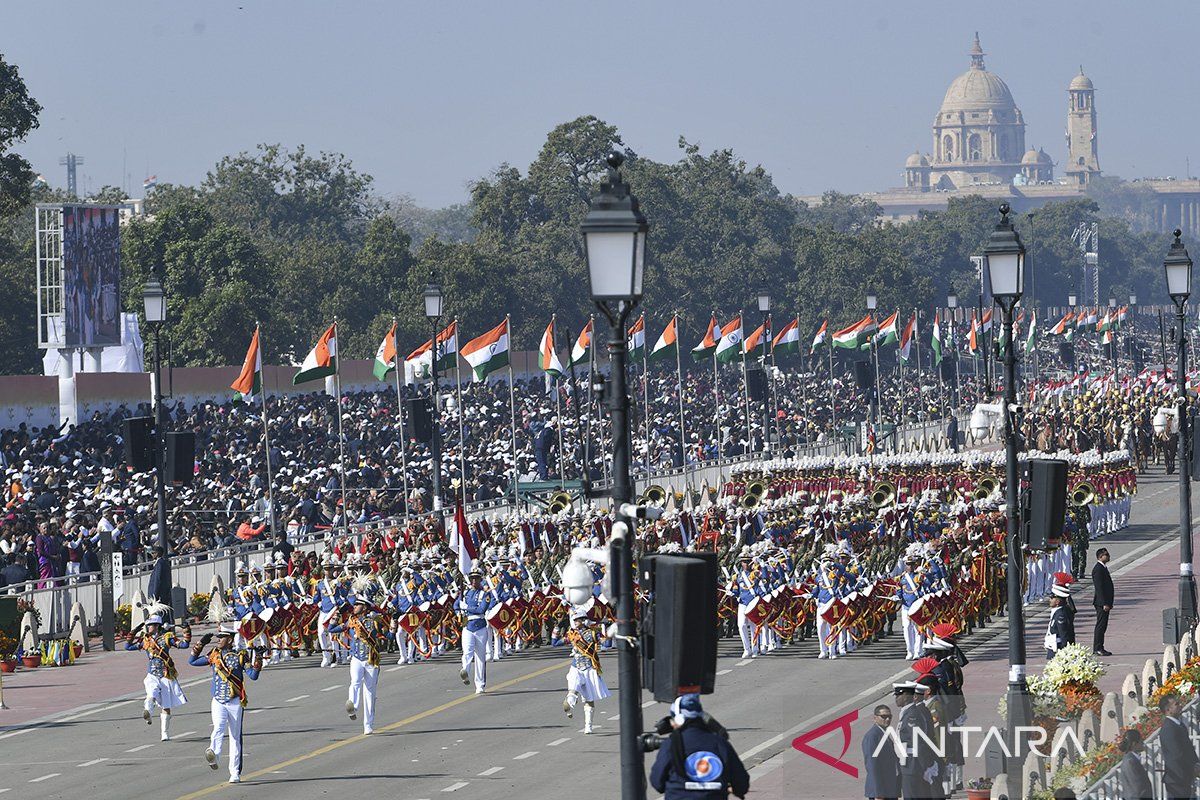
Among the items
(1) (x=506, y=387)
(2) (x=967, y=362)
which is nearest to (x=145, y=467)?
(1) (x=506, y=387)

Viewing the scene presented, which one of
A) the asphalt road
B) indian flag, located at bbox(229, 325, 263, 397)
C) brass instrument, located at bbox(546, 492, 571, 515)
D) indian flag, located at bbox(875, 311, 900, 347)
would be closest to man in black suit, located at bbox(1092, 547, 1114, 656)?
the asphalt road

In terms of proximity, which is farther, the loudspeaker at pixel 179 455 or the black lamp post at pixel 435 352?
the black lamp post at pixel 435 352

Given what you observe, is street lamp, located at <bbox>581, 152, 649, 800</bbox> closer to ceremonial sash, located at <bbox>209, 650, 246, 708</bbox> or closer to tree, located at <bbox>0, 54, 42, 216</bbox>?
ceremonial sash, located at <bbox>209, 650, 246, 708</bbox>

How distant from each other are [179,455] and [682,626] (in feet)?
78.1

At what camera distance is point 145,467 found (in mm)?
34812

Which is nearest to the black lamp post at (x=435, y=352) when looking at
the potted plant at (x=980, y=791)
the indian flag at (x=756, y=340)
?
the indian flag at (x=756, y=340)

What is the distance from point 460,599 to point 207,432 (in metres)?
21.8

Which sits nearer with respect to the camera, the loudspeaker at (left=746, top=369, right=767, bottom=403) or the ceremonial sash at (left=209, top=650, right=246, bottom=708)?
the ceremonial sash at (left=209, top=650, right=246, bottom=708)

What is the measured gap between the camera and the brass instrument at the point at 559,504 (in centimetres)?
4169

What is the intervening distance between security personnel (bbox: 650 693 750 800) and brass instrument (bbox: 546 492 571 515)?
92.9ft

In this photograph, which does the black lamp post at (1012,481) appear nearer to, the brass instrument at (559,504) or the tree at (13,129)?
the brass instrument at (559,504)

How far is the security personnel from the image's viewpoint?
1298 centimetres

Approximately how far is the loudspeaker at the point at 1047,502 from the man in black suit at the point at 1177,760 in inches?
125

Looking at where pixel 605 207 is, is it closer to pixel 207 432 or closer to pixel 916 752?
pixel 916 752
